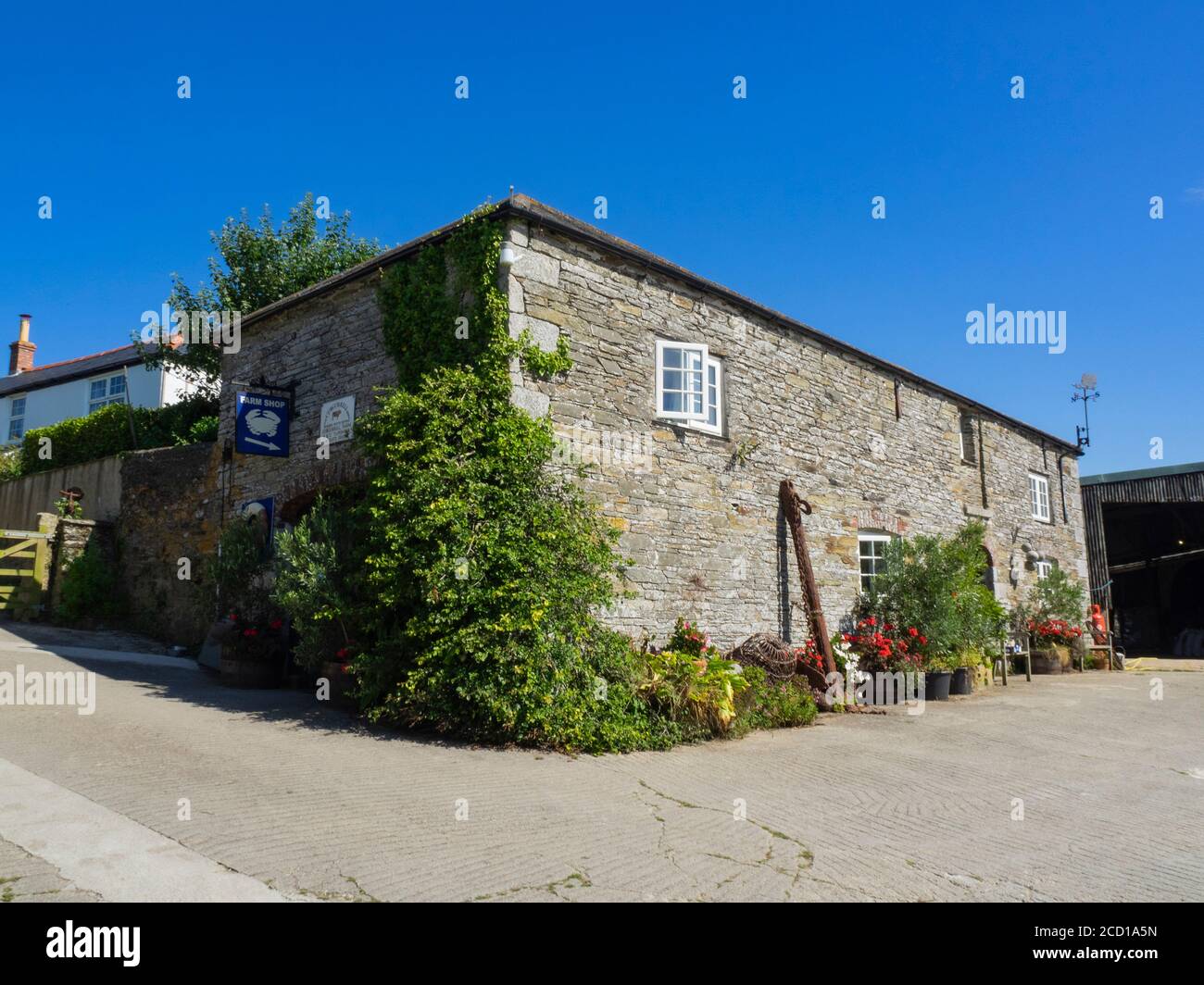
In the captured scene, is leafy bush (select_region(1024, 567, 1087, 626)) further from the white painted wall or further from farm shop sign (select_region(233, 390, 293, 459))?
the white painted wall

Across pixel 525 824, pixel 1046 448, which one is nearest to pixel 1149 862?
pixel 525 824

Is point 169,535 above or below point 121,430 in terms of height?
below

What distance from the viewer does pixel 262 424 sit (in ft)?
38.3

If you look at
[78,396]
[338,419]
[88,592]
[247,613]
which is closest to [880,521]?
[338,419]

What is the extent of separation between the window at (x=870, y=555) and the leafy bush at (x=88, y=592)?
12137mm

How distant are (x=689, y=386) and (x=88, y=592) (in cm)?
1030

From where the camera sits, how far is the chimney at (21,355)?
3275 centimetres

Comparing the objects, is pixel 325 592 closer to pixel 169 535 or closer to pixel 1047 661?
pixel 169 535

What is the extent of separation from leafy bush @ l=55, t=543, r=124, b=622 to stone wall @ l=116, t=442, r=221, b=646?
0.77ft

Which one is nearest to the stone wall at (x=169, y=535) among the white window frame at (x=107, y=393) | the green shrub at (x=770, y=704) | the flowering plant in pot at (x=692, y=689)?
the flowering plant in pot at (x=692, y=689)

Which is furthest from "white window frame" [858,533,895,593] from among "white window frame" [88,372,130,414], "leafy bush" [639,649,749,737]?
"white window frame" [88,372,130,414]

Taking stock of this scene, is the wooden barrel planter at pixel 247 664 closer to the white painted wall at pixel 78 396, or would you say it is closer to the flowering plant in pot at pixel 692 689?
the flowering plant in pot at pixel 692 689

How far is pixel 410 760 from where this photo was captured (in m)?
6.90
